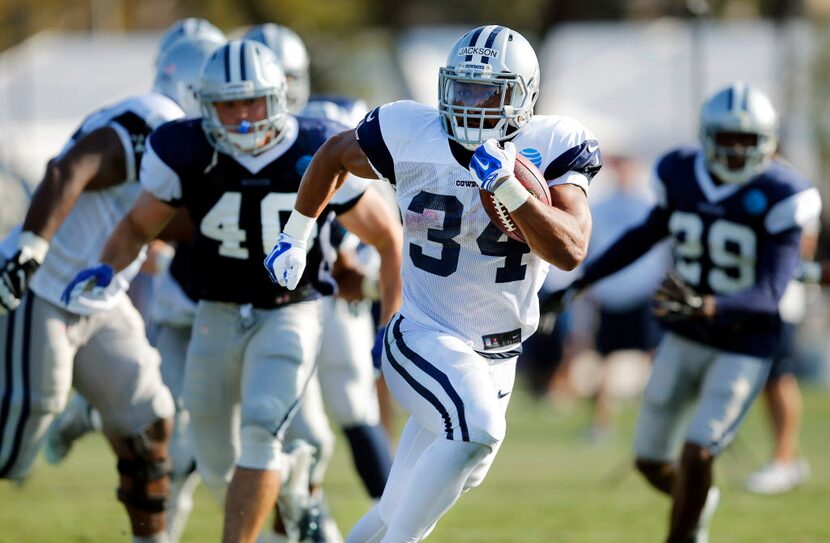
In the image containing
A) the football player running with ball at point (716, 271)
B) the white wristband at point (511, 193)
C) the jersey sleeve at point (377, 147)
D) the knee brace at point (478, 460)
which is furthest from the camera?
the football player running with ball at point (716, 271)

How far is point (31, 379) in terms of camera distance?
206 inches

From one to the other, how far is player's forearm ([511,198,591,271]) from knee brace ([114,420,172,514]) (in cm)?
188

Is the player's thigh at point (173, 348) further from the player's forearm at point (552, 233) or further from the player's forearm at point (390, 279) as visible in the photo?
the player's forearm at point (552, 233)

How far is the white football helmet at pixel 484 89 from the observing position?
429 centimetres

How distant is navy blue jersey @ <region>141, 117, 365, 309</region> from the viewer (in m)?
4.94

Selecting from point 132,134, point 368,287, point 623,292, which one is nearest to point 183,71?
point 132,134

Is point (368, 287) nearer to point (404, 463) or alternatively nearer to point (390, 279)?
point (390, 279)

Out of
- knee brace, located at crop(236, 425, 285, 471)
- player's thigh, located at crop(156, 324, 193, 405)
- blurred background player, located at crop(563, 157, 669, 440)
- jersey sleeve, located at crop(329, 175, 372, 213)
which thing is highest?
jersey sleeve, located at crop(329, 175, 372, 213)

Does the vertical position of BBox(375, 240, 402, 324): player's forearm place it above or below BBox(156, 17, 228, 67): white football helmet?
below

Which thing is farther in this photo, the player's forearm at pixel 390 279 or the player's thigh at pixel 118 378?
the player's thigh at pixel 118 378

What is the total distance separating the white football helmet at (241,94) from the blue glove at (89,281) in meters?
0.58

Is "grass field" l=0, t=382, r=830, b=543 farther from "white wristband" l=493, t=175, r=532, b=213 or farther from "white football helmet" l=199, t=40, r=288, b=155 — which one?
"white wristband" l=493, t=175, r=532, b=213

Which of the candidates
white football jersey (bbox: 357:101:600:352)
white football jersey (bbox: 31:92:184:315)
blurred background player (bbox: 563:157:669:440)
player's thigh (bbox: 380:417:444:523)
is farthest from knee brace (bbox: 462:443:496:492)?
blurred background player (bbox: 563:157:669:440)

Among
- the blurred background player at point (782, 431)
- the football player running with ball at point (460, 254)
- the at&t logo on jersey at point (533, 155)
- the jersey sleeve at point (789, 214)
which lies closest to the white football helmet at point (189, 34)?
the football player running with ball at point (460, 254)
